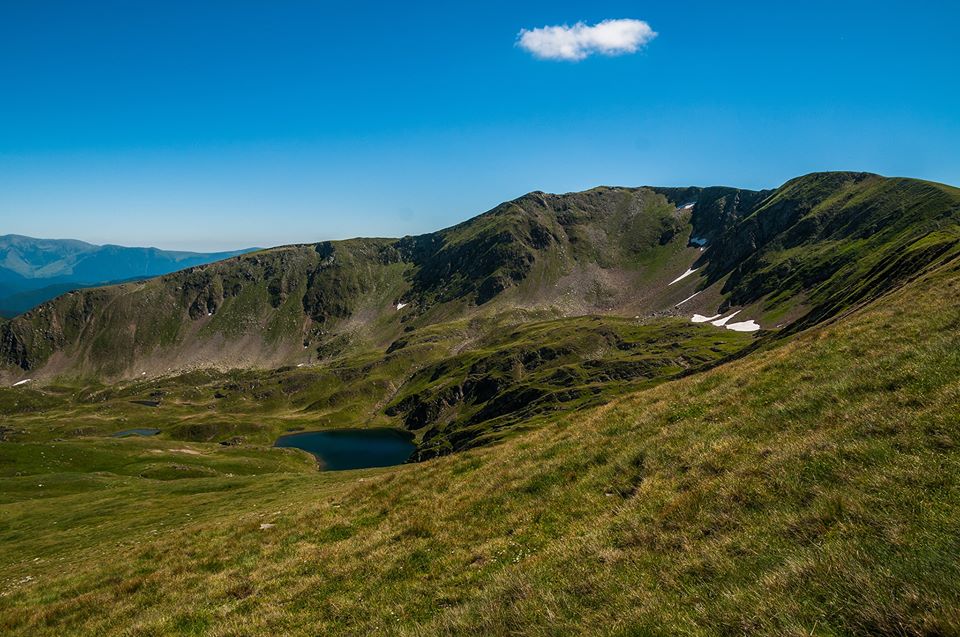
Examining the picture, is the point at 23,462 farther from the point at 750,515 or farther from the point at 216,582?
the point at 750,515

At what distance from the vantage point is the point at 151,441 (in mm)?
124875

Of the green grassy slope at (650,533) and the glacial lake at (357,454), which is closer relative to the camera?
the green grassy slope at (650,533)

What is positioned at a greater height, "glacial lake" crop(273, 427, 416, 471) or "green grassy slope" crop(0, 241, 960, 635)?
"green grassy slope" crop(0, 241, 960, 635)

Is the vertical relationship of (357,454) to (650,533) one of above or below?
below

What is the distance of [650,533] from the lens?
36.5 ft

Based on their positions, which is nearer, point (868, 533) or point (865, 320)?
point (868, 533)

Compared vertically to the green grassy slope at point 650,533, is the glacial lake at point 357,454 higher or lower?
lower

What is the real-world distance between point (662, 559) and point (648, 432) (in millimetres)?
9903

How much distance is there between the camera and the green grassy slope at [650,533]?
24.1 feet

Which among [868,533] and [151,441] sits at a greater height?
[868,533]

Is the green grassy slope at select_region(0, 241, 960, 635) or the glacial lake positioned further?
the glacial lake

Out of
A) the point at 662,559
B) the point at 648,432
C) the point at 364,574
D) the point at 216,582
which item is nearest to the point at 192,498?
the point at 216,582

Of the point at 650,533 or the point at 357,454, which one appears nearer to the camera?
the point at 650,533

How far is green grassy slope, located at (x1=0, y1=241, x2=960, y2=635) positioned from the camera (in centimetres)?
736
